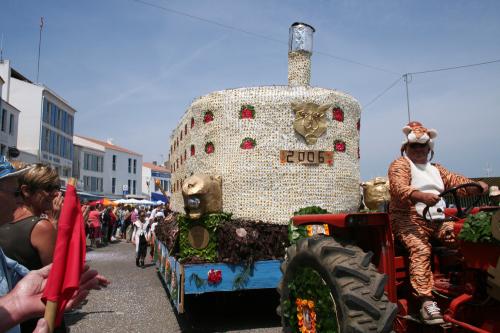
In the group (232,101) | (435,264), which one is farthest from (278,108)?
(435,264)

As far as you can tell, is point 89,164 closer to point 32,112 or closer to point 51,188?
point 32,112

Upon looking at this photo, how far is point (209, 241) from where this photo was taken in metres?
5.47

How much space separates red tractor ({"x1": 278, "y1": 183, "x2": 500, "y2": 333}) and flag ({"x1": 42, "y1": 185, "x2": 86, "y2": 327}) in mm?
1805

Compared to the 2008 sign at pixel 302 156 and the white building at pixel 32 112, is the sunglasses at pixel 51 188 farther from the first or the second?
the white building at pixel 32 112

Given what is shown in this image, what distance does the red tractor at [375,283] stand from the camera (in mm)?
2756

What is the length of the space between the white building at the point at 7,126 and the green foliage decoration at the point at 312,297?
→ 2442cm

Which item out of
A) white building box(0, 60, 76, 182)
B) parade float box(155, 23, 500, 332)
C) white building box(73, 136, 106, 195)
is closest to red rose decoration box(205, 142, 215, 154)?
parade float box(155, 23, 500, 332)

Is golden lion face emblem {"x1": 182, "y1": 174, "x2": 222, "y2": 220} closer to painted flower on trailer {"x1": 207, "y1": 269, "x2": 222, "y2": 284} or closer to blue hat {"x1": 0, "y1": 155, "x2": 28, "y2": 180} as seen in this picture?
painted flower on trailer {"x1": 207, "y1": 269, "x2": 222, "y2": 284}

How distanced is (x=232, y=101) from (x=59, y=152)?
3281cm

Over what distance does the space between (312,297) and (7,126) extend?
26.5m

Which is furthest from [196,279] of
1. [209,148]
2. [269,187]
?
[209,148]

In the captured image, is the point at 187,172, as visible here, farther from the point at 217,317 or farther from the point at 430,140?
the point at 430,140

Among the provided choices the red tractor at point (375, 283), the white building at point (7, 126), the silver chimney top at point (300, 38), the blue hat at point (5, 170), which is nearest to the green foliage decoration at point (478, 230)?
the red tractor at point (375, 283)

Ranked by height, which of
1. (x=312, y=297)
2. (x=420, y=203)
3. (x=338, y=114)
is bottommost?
(x=312, y=297)
